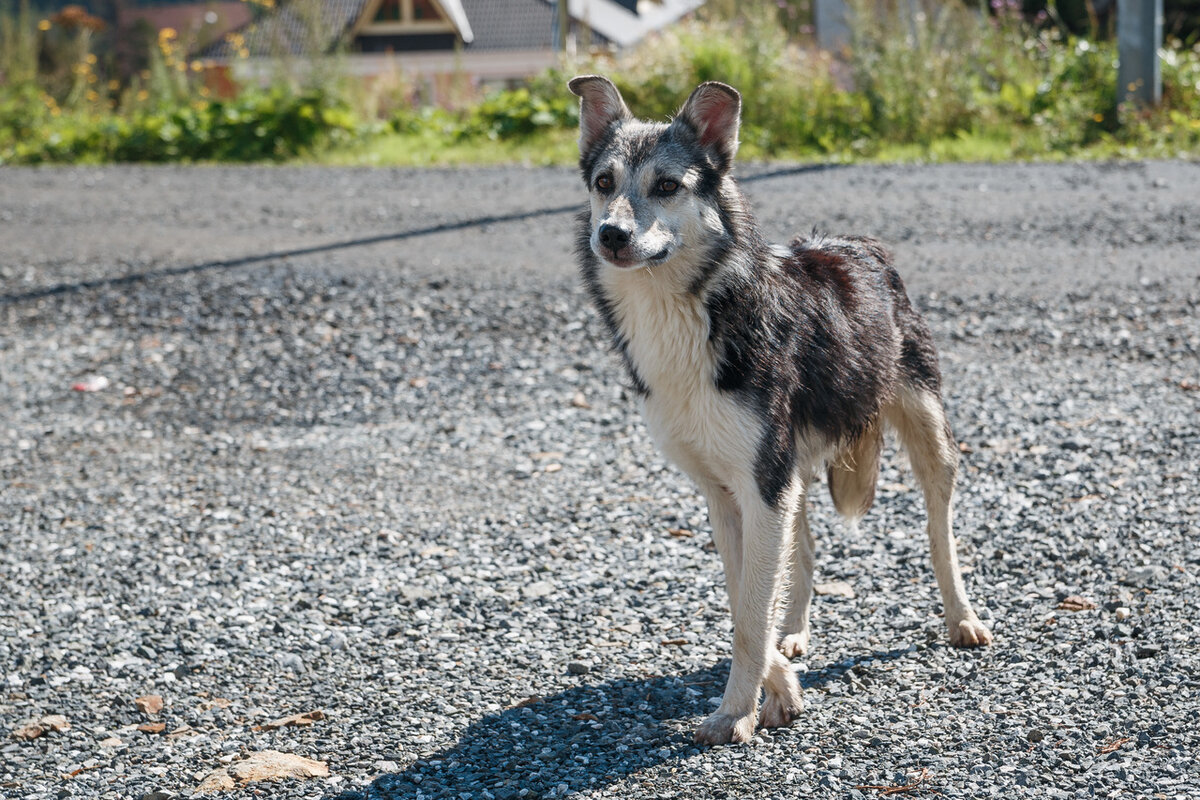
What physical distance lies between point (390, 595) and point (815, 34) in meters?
19.5

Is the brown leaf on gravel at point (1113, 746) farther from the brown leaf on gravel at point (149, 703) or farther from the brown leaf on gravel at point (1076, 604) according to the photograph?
the brown leaf on gravel at point (149, 703)

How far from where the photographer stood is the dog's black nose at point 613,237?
3.53 m

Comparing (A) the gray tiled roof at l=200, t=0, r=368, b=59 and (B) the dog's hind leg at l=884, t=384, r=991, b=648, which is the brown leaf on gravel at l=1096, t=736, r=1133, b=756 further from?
(A) the gray tiled roof at l=200, t=0, r=368, b=59

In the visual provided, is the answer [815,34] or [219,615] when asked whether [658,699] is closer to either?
[219,615]

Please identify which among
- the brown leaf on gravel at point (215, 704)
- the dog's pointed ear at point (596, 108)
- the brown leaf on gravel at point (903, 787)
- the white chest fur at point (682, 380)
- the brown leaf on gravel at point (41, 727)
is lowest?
the brown leaf on gravel at point (41, 727)

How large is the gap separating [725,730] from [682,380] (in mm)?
1113

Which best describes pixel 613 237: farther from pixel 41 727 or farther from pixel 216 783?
pixel 41 727

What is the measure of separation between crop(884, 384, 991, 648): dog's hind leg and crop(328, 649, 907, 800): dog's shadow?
26 cm

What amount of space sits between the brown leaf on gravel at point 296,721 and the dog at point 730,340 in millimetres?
1316

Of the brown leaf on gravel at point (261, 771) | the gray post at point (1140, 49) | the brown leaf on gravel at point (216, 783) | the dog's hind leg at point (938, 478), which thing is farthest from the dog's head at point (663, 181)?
the gray post at point (1140, 49)

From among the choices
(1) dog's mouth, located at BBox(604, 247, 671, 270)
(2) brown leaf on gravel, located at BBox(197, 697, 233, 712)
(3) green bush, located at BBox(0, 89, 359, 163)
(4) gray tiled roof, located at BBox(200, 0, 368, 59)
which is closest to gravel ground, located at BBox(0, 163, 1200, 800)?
(2) brown leaf on gravel, located at BBox(197, 697, 233, 712)

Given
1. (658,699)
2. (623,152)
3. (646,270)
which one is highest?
(623,152)

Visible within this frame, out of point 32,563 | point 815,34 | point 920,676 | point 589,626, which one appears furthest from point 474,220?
point 815,34

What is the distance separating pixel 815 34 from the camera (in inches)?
874
